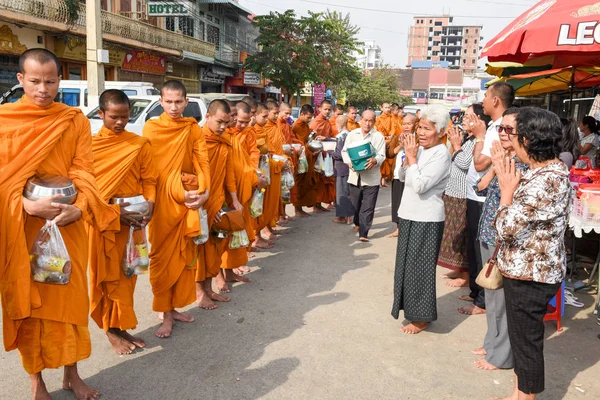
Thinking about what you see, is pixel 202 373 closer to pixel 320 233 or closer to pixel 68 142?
pixel 68 142

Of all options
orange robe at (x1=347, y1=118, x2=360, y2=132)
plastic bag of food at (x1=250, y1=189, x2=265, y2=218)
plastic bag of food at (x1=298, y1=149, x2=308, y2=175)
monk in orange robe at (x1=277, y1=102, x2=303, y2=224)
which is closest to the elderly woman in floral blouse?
plastic bag of food at (x1=250, y1=189, x2=265, y2=218)

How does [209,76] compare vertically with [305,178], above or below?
above

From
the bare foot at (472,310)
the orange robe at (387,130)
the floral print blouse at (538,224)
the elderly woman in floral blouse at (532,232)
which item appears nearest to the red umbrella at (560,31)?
the elderly woman in floral blouse at (532,232)

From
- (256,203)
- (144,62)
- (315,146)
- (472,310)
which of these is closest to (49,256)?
(256,203)

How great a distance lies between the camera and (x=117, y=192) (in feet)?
10.8

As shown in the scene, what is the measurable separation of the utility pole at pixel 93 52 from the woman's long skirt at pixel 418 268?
10.6 metres

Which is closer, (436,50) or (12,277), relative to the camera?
(12,277)

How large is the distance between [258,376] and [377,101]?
164 ft

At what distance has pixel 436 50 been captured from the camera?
117 m

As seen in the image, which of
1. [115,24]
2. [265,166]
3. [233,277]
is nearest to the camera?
[233,277]

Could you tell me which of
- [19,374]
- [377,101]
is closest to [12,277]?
[19,374]

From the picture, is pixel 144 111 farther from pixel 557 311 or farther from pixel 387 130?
pixel 557 311

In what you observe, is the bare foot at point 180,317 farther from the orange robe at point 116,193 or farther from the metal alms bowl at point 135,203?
the metal alms bowl at point 135,203

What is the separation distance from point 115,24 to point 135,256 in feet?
57.4
